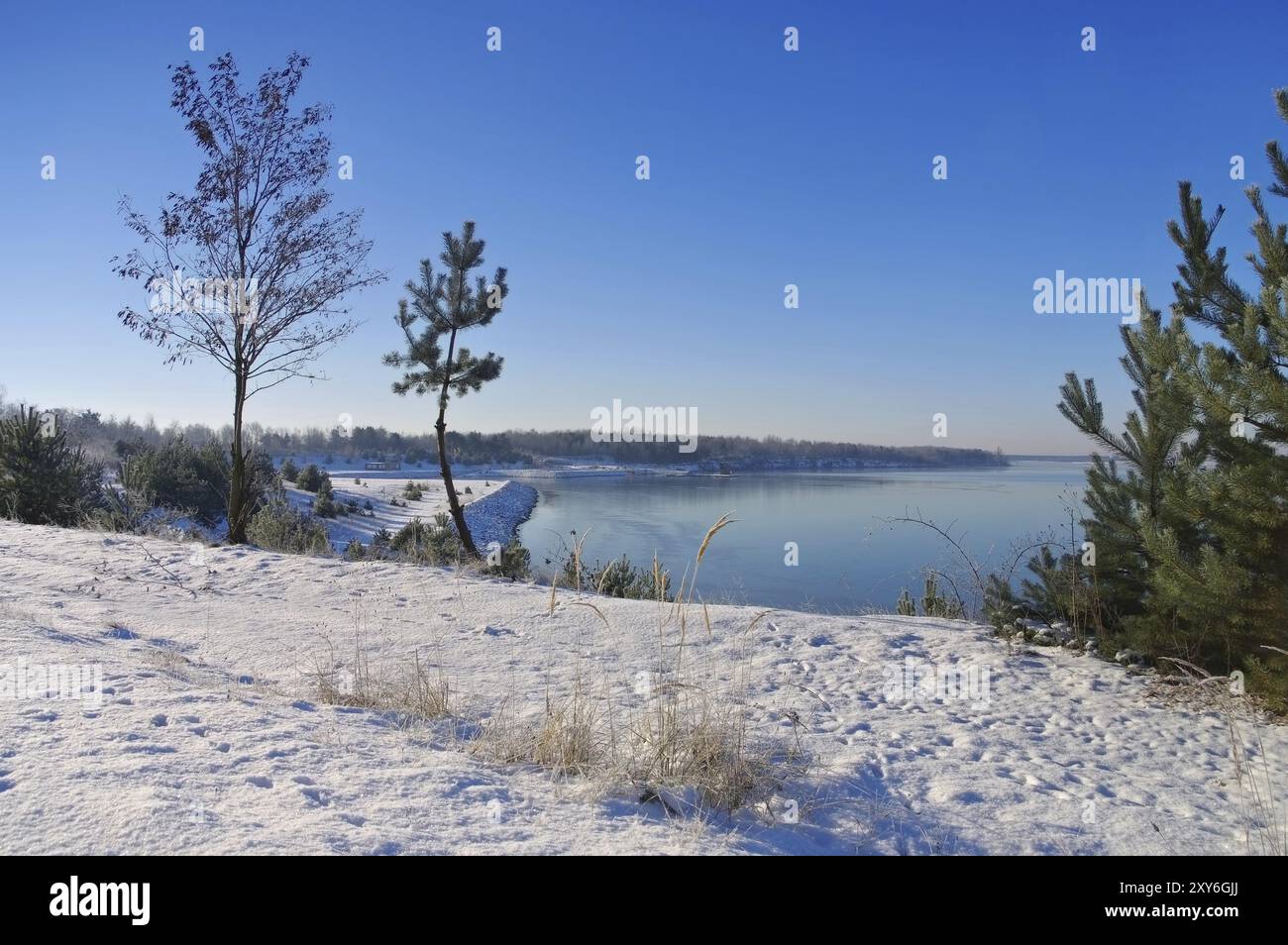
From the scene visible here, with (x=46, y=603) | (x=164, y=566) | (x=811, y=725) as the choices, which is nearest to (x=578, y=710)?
(x=811, y=725)

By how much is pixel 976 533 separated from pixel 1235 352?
32.6ft

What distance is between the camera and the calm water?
12.6 m

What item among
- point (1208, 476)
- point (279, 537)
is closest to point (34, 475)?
point (279, 537)

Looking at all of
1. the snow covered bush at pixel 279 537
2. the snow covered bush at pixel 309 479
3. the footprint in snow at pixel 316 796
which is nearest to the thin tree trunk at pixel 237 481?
the snow covered bush at pixel 279 537

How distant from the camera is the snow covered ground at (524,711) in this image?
8.75ft

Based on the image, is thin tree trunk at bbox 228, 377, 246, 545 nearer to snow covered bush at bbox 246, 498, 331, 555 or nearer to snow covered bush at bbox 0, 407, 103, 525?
snow covered bush at bbox 246, 498, 331, 555

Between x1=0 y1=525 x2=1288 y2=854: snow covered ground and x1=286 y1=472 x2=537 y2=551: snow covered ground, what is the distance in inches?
527

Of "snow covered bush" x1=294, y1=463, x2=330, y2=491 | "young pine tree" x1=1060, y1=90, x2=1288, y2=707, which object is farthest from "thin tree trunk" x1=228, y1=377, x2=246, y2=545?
"snow covered bush" x1=294, y1=463, x2=330, y2=491

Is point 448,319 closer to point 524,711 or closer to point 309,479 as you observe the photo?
point 524,711

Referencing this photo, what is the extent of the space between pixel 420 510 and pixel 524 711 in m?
31.3

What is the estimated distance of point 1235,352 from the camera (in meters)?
5.03
